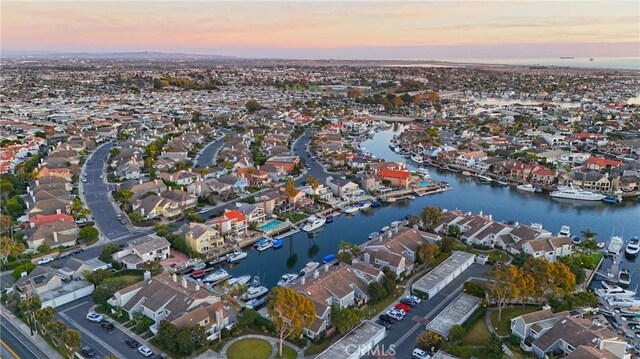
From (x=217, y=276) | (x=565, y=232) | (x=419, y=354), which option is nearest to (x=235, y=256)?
(x=217, y=276)

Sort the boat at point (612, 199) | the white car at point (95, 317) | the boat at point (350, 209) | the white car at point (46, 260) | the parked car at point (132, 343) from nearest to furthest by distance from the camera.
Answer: the parked car at point (132, 343) < the white car at point (95, 317) < the white car at point (46, 260) < the boat at point (350, 209) < the boat at point (612, 199)

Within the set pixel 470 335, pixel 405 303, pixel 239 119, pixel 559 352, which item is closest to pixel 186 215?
pixel 405 303

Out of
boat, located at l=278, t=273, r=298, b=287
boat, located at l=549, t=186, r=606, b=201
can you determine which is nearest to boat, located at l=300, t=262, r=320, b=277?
boat, located at l=278, t=273, r=298, b=287

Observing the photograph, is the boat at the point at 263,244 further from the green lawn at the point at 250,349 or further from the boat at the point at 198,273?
the green lawn at the point at 250,349

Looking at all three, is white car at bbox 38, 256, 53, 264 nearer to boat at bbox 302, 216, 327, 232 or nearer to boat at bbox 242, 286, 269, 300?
boat at bbox 242, 286, 269, 300

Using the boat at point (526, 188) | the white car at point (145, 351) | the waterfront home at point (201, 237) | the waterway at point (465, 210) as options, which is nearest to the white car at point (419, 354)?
the waterway at point (465, 210)

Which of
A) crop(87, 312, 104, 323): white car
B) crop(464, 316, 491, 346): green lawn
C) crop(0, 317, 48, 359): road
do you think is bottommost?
crop(0, 317, 48, 359): road

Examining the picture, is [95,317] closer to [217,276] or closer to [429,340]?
[217,276]
